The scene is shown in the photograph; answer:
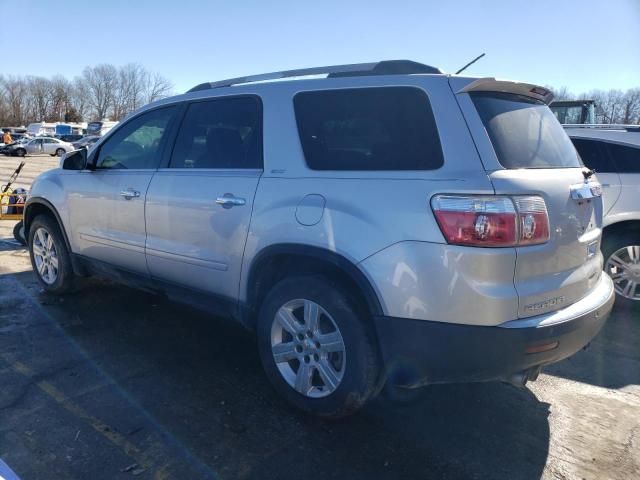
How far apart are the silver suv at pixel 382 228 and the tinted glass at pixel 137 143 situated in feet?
0.97

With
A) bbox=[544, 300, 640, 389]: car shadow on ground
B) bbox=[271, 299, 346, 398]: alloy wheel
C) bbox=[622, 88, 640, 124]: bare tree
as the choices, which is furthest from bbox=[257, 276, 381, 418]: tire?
bbox=[622, 88, 640, 124]: bare tree

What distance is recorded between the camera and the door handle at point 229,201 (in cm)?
329

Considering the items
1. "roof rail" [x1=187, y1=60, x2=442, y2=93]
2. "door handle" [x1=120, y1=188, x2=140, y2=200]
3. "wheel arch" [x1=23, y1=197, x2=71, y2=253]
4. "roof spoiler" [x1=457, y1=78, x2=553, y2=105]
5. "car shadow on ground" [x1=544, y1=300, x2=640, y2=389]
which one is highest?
"roof rail" [x1=187, y1=60, x2=442, y2=93]

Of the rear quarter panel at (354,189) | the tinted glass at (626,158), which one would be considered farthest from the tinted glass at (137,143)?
the tinted glass at (626,158)

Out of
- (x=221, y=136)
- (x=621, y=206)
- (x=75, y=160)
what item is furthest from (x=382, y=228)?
(x=621, y=206)

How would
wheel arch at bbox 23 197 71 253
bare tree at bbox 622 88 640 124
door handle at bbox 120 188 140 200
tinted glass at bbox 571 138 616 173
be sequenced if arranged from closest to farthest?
1. door handle at bbox 120 188 140 200
2. wheel arch at bbox 23 197 71 253
3. tinted glass at bbox 571 138 616 173
4. bare tree at bbox 622 88 640 124

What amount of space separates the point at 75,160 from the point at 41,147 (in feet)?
147

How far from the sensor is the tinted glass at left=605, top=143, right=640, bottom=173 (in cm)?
522

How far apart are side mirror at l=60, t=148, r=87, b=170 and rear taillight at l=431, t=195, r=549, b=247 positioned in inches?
138

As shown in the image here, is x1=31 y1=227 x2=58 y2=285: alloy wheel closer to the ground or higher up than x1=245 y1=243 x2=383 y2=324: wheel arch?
closer to the ground

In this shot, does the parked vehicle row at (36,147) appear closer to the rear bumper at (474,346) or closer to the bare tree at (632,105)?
the rear bumper at (474,346)

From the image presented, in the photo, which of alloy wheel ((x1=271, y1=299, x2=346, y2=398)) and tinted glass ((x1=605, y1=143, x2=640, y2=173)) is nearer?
alloy wheel ((x1=271, y1=299, x2=346, y2=398))

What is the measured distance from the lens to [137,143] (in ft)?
14.1

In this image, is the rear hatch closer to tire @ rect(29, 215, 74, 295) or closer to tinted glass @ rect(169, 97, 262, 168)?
tinted glass @ rect(169, 97, 262, 168)
